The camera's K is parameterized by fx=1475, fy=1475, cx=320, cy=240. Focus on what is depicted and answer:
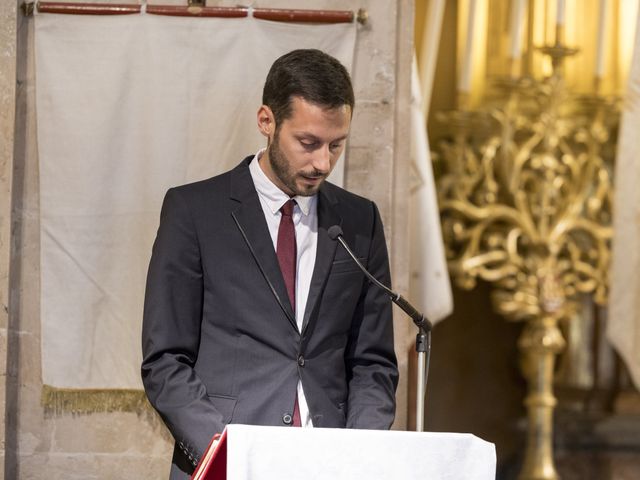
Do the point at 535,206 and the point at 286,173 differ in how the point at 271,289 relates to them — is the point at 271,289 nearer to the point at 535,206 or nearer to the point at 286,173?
the point at 286,173

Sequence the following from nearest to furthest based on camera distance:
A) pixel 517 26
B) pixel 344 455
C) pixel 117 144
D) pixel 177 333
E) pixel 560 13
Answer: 1. pixel 344 455
2. pixel 177 333
3. pixel 117 144
4. pixel 560 13
5. pixel 517 26

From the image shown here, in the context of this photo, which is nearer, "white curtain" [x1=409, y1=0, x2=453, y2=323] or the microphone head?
the microphone head

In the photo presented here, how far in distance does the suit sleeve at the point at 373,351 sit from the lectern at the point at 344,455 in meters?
0.63

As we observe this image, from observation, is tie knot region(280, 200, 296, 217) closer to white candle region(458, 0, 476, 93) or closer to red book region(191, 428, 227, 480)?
red book region(191, 428, 227, 480)

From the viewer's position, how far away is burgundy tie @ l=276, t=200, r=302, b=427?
13.0 feet

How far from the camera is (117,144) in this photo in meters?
4.82

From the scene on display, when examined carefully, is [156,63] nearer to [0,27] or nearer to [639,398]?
[0,27]

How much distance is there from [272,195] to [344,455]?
100 centimetres

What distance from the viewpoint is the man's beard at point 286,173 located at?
12.8 ft

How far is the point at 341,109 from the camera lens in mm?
3887

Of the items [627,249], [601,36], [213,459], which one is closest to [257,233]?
[213,459]

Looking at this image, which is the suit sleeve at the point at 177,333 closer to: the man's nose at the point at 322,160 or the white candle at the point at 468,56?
the man's nose at the point at 322,160

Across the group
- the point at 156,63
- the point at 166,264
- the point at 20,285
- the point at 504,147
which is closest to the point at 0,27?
the point at 156,63

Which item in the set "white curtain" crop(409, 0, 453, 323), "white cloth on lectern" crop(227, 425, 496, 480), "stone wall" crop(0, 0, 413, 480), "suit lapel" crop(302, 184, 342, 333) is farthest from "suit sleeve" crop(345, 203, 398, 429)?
"white curtain" crop(409, 0, 453, 323)
